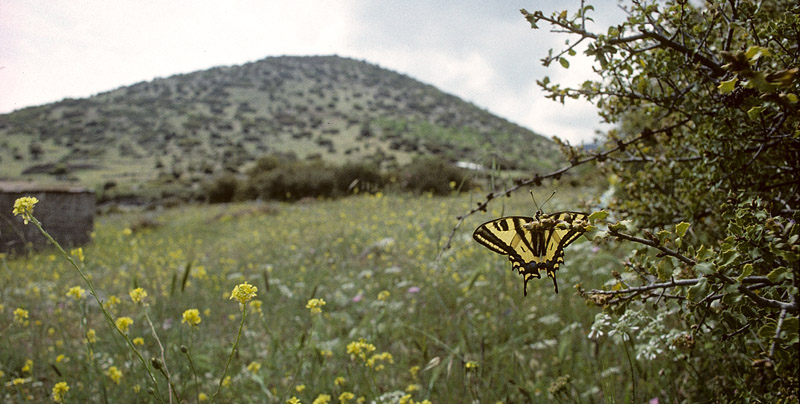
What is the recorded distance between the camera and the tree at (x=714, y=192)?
813mm

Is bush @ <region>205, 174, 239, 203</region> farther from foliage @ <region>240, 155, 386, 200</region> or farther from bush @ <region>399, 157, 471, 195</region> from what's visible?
bush @ <region>399, 157, 471, 195</region>

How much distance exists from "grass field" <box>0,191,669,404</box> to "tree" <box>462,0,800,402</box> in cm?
28

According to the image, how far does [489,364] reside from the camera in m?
2.78

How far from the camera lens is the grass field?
7.57 ft

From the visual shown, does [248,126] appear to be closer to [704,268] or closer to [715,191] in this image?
[715,191]

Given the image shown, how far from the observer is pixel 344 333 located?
11.5 feet

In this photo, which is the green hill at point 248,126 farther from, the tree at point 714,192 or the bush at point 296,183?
the tree at point 714,192

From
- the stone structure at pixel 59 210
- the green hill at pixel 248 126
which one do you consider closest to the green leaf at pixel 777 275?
the stone structure at pixel 59 210

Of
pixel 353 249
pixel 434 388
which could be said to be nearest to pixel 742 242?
pixel 434 388

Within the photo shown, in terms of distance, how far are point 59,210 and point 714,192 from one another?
12715mm

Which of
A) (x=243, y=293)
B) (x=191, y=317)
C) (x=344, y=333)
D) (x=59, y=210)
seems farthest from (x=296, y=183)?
(x=243, y=293)

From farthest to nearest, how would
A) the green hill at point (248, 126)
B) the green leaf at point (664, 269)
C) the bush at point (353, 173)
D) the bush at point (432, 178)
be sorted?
1. the green hill at point (248, 126)
2. the bush at point (353, 173)
3. the bush at point (432, 178)
4. the green leaf at point (664, 269)

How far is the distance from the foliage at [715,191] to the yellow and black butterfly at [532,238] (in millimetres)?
80

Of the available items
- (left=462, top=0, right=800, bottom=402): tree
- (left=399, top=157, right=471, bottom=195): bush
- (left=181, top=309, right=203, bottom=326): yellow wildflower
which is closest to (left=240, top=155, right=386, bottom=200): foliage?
(left=399, top=157, right=471, bottom=195): bush
